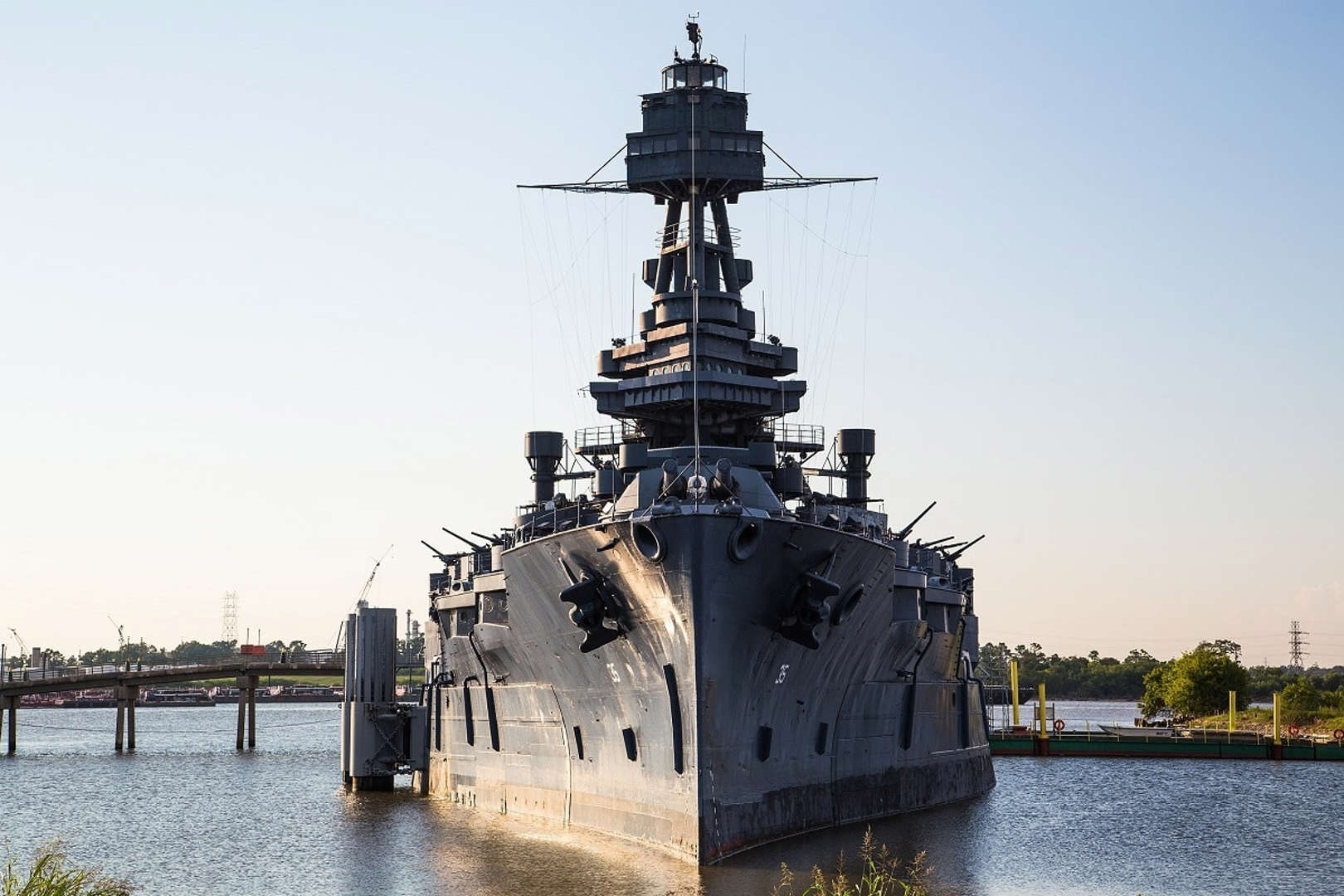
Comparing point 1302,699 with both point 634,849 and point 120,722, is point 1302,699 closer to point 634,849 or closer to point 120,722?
point 120,722

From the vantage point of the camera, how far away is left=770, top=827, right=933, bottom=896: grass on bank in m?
23.7

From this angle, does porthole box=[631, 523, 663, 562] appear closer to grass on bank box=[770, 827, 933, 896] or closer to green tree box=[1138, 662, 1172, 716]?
grass on bank box=[770, 827, 933, 896]

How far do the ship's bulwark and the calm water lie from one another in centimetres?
86

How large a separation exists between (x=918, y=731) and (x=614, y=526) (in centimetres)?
1391

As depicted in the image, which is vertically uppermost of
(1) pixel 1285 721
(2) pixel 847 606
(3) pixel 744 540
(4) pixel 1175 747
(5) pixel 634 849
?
(3) pixel 744 540

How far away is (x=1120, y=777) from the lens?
51.6 metres

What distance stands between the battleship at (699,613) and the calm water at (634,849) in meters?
1.07

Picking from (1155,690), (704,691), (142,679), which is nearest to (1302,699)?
(1155,690)

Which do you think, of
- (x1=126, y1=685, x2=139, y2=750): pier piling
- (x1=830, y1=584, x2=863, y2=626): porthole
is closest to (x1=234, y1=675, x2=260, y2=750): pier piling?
(x1=126, y1=685, x2=139, y2=750): pier piling

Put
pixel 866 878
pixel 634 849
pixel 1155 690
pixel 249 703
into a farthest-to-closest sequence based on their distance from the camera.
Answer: pixel 1155 690 < pixel 249 703 < pixel 634 849 < pixel 866 878

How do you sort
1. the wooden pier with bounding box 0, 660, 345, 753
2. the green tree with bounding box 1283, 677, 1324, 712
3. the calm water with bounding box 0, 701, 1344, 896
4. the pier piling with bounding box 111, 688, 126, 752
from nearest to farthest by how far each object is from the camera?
the calm water with bounding box 0, 701, 1344, 896
the wooden pier with bounding box 0, 660, 345, 753
the pier piling with bounding box 111, 688, 126, 752
the green tree with bounding box 1283, 677, 1324, 712

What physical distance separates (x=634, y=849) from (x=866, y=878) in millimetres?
5660

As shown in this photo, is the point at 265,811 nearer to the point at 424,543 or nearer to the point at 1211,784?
the point at 424,543

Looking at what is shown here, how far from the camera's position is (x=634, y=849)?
28.3 meters
